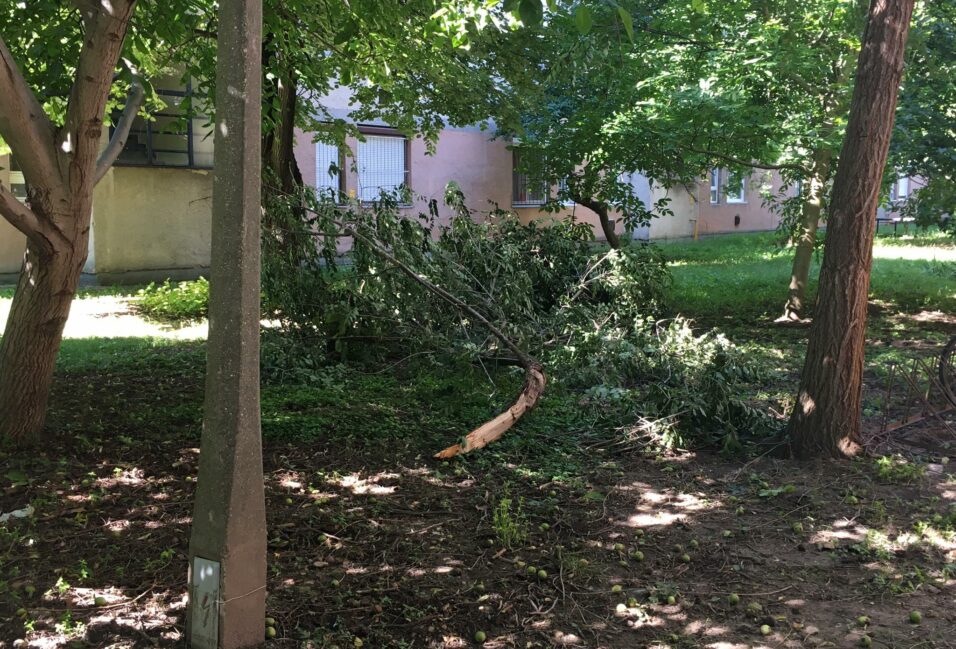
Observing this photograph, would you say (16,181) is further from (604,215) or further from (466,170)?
(466,170)

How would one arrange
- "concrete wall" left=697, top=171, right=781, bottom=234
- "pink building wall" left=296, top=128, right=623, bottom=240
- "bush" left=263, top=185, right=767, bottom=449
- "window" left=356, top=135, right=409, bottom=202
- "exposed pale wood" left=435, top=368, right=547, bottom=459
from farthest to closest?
"concrete wall" left=697, top=171, right=781, bottom=234 → "pink building wall" left=296, top=128, right=623, bottom=240 → "window" left=356, top=135, right=409, bottom=202 → "bush" left=263, top=185, right=767, bottom=449 → "exposed pale wood" left=435, top=368, right=547, bottom=459

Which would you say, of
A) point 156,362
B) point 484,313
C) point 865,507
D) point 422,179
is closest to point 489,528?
point 865,507

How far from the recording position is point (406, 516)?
500 cm

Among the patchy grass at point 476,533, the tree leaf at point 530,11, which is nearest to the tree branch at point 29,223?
the patchy grass at point 476,533

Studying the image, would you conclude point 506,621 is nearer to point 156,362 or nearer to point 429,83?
point 156,362

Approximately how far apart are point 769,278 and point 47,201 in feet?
46.0

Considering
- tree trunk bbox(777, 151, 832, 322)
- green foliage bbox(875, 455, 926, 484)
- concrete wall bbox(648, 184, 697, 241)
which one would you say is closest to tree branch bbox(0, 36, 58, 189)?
green foliage bbox(875, 455, 926, 484)

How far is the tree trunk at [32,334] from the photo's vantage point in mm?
5375

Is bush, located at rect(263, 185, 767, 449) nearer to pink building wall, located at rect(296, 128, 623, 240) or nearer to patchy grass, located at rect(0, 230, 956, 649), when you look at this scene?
patchy grass, located at rect(0, 230, 956, 649)

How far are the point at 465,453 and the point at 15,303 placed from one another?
3114 millimetres

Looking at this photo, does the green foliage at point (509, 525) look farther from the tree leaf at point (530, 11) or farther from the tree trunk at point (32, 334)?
the tree trunk at point (32, 334)

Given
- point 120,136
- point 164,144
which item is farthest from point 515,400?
point 164,144

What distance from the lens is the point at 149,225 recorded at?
→ 16.1 metres

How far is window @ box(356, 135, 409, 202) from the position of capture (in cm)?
1938
